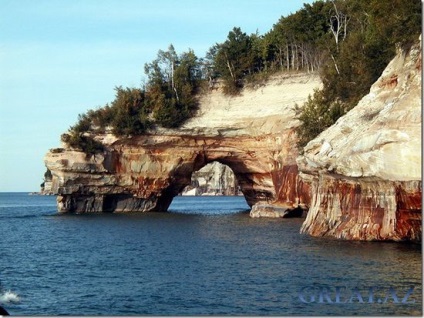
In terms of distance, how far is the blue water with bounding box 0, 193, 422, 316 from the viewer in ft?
91.8

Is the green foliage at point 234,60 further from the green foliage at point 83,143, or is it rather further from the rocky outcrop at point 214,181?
the rocky outcrop at point 214,181

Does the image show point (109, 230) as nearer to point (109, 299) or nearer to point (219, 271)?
point (219, 271)

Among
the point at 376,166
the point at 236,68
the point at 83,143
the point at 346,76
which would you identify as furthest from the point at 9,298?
the point at 236,68

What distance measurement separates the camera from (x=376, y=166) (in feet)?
134

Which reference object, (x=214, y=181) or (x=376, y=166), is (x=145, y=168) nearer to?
(x=376, y=166)

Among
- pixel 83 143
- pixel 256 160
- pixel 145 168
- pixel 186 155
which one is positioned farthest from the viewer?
Result: pixel 186 155

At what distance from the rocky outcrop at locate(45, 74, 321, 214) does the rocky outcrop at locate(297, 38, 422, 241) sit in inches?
988

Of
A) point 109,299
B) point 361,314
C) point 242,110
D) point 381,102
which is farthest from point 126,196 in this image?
point 361,314

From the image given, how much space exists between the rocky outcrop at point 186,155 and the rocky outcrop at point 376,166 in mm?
25098

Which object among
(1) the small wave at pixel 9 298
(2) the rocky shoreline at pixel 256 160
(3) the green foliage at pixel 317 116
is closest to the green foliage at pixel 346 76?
(3) the green foliage at pixel 317 116

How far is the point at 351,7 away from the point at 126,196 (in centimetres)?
2914

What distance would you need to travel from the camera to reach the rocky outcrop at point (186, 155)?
2980 inches

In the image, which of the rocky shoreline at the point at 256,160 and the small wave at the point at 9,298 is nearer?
the small wave at the point at 9,298

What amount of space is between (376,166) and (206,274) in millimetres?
11303
